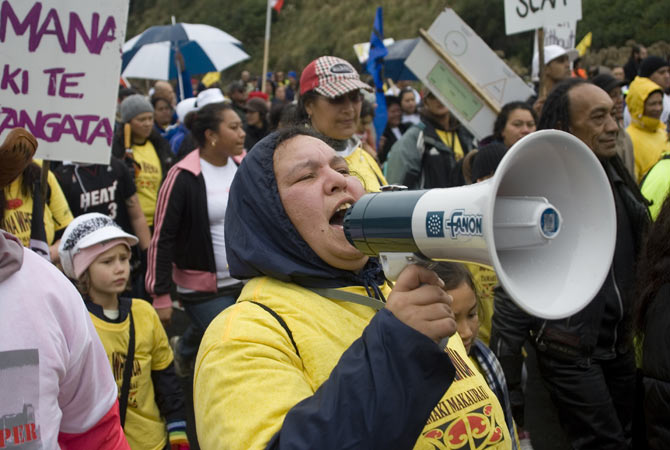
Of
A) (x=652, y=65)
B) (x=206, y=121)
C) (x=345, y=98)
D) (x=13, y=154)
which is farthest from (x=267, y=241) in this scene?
(x=652, y=65)

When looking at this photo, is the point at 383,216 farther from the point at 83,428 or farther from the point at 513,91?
the point at 513,91

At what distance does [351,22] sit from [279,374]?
4128 cm

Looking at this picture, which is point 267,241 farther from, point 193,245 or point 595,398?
point 193,245

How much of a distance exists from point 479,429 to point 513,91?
3914mm

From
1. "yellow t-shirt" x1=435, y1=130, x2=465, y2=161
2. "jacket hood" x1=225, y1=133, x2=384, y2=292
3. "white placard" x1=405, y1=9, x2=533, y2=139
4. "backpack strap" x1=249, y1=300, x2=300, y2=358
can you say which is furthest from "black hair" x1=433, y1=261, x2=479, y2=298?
"yellow t-shirt" x1=435, y1=130, x2=465, y2=161

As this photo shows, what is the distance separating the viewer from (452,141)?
5520mm

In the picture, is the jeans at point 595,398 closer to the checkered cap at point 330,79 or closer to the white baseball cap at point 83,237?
the checkered cap at point 330,79

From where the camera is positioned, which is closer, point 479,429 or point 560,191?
point 560,191

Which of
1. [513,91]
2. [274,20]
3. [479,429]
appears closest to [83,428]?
[479,429]

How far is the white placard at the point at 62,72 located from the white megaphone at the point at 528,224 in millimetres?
2330

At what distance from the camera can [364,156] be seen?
3.74 metres

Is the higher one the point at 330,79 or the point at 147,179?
the point at 330,79

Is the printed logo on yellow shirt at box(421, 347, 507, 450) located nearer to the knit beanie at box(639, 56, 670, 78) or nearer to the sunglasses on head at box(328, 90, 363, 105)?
the sunglasses on head at box(328, 90, 363, 105)

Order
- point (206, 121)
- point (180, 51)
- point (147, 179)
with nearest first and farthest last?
point (206, 121)
point (147, 179)
point (180, 51)
